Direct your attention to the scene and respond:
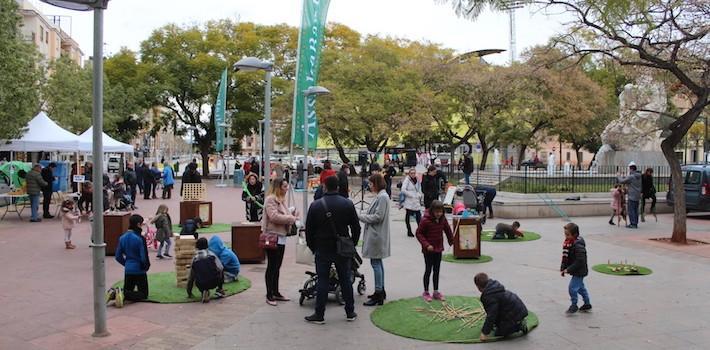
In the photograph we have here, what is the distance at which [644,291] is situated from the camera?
8.52m

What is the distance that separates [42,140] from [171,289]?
14753mm

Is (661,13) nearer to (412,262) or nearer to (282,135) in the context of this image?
(412,262)

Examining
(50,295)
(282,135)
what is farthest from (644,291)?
(282,135)

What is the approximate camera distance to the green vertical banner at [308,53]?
12.4 meters

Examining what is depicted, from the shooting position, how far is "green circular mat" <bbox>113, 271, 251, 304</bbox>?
7883 mm

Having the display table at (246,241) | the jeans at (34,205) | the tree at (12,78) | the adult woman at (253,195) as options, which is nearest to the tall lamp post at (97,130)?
the display table at (246,241)

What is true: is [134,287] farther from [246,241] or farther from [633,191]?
[633,191]

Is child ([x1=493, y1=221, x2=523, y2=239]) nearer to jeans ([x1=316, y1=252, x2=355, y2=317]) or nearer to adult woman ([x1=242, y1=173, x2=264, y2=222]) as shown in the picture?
adult woman ([x1=242, y1=173, x2=264, y2=222])

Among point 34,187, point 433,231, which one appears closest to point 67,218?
point 34,187

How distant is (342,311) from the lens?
24.1ft

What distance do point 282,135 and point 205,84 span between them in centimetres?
702

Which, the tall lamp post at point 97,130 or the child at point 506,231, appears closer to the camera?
the tall lamp post at point 97,130

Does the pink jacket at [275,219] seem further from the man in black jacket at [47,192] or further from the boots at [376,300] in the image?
the man in black jacket at [47,192]

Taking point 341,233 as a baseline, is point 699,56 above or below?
above
